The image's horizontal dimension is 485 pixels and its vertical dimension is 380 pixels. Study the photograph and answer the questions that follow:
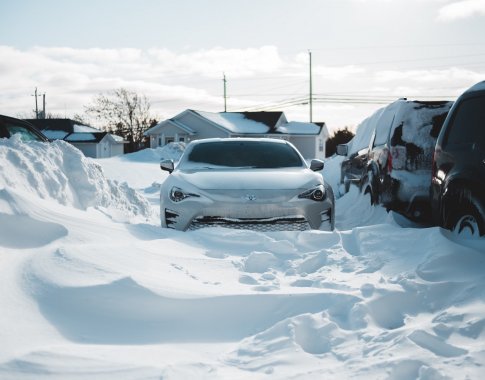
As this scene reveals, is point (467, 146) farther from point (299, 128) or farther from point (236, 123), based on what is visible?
point (299, 128)

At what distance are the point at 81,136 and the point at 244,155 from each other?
5169 cm

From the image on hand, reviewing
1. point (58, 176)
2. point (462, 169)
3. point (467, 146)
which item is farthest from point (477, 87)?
point (58, 176)

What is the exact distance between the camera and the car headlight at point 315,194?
612 cm

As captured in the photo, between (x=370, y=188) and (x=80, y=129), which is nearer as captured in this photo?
(x=370, y=188)

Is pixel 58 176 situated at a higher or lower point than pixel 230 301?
higher

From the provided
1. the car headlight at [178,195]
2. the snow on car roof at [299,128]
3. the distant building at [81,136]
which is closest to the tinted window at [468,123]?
the car headlight at [178,195]

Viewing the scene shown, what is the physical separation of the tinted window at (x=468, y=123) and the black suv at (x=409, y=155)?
1515 millimetres

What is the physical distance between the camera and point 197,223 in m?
5.91

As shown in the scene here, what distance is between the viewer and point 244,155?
24.6 feet

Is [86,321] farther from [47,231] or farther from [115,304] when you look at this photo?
[47,231]

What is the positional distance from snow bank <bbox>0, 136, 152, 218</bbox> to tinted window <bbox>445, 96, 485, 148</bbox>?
430 cm

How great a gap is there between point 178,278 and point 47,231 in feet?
4.56

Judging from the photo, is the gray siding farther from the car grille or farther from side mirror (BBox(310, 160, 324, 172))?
the car grille

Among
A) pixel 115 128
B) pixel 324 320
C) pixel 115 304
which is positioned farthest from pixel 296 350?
pixel 115 128
